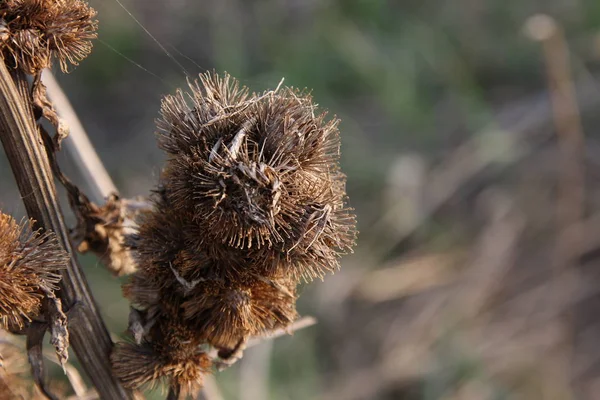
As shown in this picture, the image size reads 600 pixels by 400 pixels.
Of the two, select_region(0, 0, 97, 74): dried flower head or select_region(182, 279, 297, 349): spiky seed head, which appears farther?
select_region(182, 279, 297, 349): spiky seed head

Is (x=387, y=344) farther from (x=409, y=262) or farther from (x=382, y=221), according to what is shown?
(x=382, y=221)

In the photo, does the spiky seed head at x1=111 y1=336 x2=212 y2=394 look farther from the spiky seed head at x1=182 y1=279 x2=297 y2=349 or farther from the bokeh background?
the bokeh background

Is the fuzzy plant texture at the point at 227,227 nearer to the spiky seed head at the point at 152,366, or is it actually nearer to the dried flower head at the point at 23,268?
the spiky seed head at the point at 152,366

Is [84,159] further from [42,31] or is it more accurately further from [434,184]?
[434,184]

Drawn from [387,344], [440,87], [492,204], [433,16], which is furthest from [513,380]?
[433,16]

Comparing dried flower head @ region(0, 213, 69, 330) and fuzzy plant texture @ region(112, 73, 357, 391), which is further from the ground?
fuzzy plant texture @ region(112, 73, 357, 391)

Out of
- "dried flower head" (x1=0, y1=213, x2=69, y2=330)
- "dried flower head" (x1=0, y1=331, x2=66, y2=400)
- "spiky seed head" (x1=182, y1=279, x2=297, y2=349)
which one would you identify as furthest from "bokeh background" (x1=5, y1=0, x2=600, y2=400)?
"dried flower head" (x1=0, y1=213, x2=69, y2=330)

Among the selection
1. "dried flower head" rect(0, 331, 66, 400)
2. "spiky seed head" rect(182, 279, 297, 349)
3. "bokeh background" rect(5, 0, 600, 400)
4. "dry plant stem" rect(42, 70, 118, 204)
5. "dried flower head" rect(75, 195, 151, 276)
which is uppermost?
"bokeh background" rect(5, 0, 600, 400)

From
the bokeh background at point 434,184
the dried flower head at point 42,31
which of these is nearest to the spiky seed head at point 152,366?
the dried flower head at point 42,31

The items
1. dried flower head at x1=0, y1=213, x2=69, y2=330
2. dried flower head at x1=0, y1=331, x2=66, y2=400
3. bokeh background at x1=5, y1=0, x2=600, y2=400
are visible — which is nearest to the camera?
dried flower head at x1=0, y1=213, x2=69, y2=330

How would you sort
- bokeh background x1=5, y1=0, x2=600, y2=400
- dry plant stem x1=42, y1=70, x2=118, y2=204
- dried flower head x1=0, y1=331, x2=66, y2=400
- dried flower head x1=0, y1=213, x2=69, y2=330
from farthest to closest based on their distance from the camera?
bokeh background x1=5, y1=0, x2=600, y2=400 → dry plant stem x1=42, y1=70, x2=118, y2=204 → dried flower head x1=0, y1=331, x2=66, y2=400 → dried flower head x1=0, y1=213, x2=69, y2=330
